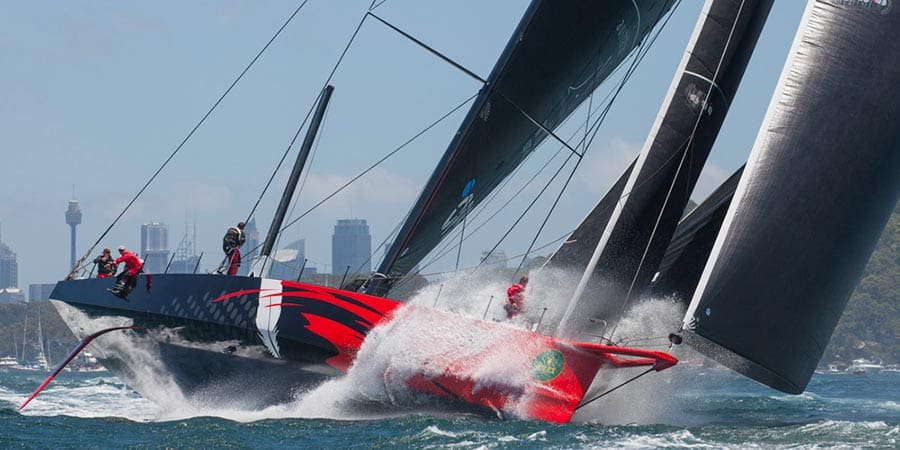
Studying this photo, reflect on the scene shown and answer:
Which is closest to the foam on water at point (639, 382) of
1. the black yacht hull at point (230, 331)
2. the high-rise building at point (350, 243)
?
the black yacht hull at point (230, 331)

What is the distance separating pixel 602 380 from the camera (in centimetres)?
1315

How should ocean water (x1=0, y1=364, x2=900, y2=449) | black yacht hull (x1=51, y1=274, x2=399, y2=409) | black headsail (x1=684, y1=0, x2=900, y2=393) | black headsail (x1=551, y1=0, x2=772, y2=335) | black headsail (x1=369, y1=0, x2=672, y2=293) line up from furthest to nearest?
1. black headsail (x1=369, y1=0, x2=672, y2=293)
2. black headsail (x1=551, y1=0, x2=772, y2=335)
3. black yacht hull (x1=51, y1=274, x2=399, y2=409)
4. black headsail (x1=684, y1=0, x2=900, y2=393)
5. ocean water (x1=0, y1=364, x2=900, y2=449)

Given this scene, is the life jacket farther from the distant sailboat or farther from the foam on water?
the foam on water

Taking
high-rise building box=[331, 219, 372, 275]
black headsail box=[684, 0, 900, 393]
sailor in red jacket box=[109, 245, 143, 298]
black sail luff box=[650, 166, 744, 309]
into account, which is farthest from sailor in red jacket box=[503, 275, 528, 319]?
high-rise building box=[331, 219, 372, 275]

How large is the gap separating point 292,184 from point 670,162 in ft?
14.1

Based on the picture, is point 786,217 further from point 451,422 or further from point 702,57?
point 451,422

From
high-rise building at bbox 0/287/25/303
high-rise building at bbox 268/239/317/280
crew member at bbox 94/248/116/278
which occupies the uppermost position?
high-rise building at bbox 268/239/317/280

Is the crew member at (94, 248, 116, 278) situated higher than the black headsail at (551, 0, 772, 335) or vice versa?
the black headsail at (551, 0, 772, 335)

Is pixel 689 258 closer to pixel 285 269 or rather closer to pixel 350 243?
pixel 285 269

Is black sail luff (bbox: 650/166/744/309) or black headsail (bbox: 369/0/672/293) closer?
black headsail (bbox: 369/0/672/293)

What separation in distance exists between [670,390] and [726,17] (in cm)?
472

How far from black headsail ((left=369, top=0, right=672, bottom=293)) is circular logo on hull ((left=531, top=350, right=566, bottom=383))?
1925mm

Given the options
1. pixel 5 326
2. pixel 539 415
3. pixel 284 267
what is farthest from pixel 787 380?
pixel 5 326

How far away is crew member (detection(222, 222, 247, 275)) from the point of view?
43.8ft
